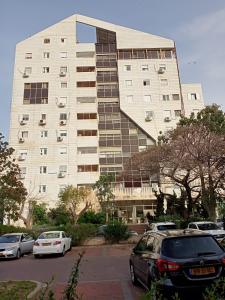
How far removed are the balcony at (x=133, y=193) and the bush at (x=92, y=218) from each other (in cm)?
461

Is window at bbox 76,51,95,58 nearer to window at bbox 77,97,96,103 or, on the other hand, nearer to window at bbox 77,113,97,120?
window at bbox 77,97,96,103

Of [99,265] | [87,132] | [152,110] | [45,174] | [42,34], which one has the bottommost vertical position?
[99,265]

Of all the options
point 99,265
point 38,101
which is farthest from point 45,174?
point 99,265

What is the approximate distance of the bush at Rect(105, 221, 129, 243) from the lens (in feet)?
80.8

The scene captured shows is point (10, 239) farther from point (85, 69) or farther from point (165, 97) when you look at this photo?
point (85, 69)

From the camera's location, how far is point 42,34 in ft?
187

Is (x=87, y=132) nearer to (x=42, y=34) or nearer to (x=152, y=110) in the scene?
(x=152, y=110)

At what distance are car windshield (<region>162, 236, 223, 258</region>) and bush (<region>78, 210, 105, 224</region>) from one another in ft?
116

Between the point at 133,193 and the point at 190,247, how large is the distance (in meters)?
40.6

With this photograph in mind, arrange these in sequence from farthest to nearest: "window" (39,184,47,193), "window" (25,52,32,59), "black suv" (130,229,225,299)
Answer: "window" (25,52,32,59), "window" (39,184,47,193), "black suv" (130,229,225,299)

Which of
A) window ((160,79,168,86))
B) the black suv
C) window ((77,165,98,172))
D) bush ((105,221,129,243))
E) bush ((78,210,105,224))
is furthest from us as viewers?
window ((160,79,168,86))

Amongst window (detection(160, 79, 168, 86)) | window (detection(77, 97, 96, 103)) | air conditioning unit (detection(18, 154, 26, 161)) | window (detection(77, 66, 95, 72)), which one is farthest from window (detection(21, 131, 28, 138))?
window (detection(160, 79, 168, 86))

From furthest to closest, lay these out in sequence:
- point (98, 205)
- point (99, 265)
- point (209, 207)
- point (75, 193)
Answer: point (98, 205), point (75, 193), point (209, 207), point (99, 265)

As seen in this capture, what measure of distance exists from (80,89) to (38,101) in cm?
652
